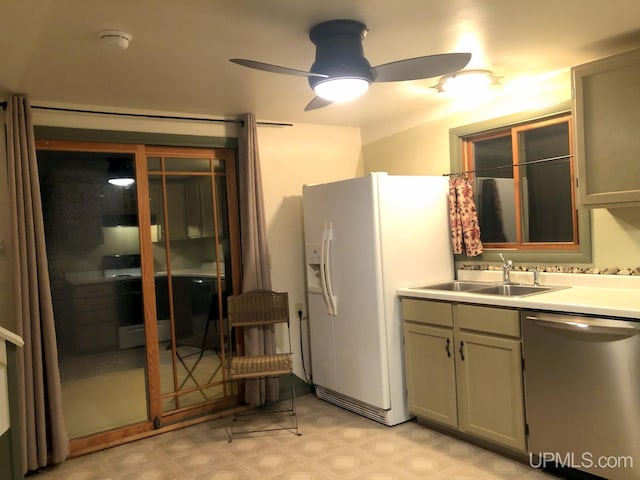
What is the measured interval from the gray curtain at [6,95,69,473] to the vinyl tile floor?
0.27 metres

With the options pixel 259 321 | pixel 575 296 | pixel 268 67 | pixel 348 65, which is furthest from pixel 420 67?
pixel 259 321

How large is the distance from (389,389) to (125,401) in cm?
190

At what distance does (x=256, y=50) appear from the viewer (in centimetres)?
252

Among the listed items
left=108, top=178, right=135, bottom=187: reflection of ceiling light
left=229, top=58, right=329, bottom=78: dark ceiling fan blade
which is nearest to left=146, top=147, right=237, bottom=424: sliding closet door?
left=108, top=178, right=135, bottom=187: reflection of ceiling light

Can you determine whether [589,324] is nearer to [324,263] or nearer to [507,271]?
[507,271]

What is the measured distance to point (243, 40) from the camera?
2.39 m

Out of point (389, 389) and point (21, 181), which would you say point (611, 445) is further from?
point (21, 181)

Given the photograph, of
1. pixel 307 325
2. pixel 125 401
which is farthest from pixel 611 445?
pixel 125 401

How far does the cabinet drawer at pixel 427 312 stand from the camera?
10.2ft

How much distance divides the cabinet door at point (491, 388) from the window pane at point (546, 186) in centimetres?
97

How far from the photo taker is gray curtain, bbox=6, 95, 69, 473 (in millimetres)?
2922

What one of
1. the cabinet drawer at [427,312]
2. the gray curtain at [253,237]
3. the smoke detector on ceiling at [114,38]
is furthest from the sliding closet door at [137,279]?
the cabinet drawer at [427,312]

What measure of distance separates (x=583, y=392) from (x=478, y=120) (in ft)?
6.65

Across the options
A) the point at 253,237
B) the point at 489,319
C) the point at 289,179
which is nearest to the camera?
the point at 489,319
